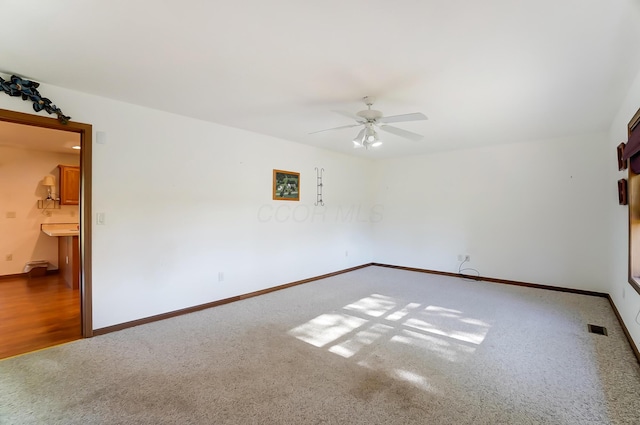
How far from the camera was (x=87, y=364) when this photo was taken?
245 cm

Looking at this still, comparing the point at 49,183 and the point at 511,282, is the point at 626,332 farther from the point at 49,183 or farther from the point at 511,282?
the point at 49,183

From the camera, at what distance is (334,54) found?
2223mm

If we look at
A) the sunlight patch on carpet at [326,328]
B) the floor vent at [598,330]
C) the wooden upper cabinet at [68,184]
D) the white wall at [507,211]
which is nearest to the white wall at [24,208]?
the wooden upper cabinet at [68,184]

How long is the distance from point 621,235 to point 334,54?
12.7 feet

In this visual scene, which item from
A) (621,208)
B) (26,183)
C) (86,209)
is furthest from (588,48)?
(26,183)

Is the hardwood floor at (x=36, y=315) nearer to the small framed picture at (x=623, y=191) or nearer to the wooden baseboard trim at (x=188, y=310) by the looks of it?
the wooden baseboard trim at (x=188, y=310)

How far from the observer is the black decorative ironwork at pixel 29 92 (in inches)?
99.8

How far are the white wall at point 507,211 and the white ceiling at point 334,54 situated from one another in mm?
1368

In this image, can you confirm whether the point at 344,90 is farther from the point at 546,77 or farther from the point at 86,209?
the point at 86,209

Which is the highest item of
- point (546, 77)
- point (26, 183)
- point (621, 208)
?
point (546, 77)

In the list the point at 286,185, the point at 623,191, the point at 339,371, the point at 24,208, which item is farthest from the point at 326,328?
the point at 24,208

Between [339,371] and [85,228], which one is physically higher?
[85,228]

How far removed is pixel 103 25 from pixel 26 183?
231 inches

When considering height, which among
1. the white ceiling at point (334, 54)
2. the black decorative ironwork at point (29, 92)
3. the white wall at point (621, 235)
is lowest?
the white wall at point (621, 235)
